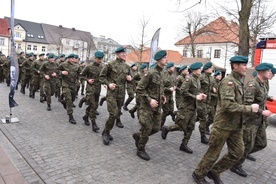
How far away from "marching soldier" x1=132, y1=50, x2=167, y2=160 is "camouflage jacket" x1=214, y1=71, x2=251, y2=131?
1365 millimetres

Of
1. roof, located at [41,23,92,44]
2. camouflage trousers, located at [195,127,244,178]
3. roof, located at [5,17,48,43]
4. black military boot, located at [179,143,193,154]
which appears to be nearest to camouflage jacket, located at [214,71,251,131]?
camouflage trousers, located at [195,127,244,178]

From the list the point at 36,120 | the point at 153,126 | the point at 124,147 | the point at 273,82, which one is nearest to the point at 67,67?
the point at 36,120

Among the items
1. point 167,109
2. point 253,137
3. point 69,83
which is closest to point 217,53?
point 167,109

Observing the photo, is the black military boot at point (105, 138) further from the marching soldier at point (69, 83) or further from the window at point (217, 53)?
the window at point (217, 53)

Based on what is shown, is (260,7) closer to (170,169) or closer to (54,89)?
(54,89)

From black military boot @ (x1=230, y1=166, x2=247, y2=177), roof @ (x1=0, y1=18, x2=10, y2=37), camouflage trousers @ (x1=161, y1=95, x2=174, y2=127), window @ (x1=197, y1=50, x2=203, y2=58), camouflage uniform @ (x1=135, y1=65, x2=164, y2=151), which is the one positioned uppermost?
roof @ (x1=0, y1=18, x2=10, y2=37)

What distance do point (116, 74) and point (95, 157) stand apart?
6.72ft

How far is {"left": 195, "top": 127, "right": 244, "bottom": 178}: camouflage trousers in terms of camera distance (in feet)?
12.1

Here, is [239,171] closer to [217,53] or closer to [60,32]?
[217,53]

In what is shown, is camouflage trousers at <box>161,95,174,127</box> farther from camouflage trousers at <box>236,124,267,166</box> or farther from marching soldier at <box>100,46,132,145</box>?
camouflage trousers at <box>236,124,267,166</box>

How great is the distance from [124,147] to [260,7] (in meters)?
19.2

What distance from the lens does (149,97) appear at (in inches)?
184

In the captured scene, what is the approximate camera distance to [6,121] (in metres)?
6.93

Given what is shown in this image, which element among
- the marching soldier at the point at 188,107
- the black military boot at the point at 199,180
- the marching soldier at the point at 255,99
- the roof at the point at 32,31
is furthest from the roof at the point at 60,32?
the black military boot at the point at 199,180
